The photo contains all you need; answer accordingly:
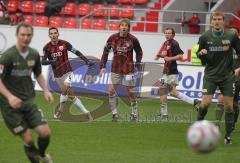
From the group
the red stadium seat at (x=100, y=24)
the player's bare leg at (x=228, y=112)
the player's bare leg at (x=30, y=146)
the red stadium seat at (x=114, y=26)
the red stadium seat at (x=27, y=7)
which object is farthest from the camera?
the red stadium seat at (x=27, y=7)

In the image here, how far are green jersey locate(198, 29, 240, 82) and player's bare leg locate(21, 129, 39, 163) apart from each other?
4.12 metres

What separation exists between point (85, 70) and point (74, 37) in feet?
21.3

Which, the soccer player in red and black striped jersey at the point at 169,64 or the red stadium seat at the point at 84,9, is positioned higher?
the red stadium seat at the point at 84,9

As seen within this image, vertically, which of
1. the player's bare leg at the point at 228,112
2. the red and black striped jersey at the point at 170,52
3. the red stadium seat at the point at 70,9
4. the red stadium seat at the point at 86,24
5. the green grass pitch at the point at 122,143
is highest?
the red stadium seat at the point at 70,9

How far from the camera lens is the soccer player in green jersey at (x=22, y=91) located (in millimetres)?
9680

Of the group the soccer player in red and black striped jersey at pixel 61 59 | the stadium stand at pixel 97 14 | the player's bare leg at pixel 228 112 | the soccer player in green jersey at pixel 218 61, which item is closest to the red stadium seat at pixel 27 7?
the stadium stand at pixel 97 14

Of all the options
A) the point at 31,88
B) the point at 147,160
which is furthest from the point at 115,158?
the point at 31,88

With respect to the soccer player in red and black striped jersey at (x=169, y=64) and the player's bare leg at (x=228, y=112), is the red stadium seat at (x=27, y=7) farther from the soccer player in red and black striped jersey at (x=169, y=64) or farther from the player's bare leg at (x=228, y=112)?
the player's bare leg at (x=228, y=112)

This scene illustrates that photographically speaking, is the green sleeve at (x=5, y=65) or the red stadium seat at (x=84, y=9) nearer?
the green sleeve at (x=5, y=65)

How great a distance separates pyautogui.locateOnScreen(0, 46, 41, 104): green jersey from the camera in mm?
9693

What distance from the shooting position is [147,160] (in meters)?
11.4

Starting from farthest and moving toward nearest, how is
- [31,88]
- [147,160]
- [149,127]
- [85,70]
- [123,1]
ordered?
1. [123,1]
2. [85,70]
3. [149,127]
4. [147,160]
5. [31,88]

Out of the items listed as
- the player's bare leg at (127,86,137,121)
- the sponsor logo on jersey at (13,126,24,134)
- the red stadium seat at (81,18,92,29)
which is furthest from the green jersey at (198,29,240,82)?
the red stadium seat at (81,18,92,29)

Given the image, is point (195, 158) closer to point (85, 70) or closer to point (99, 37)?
point (85, 70)
